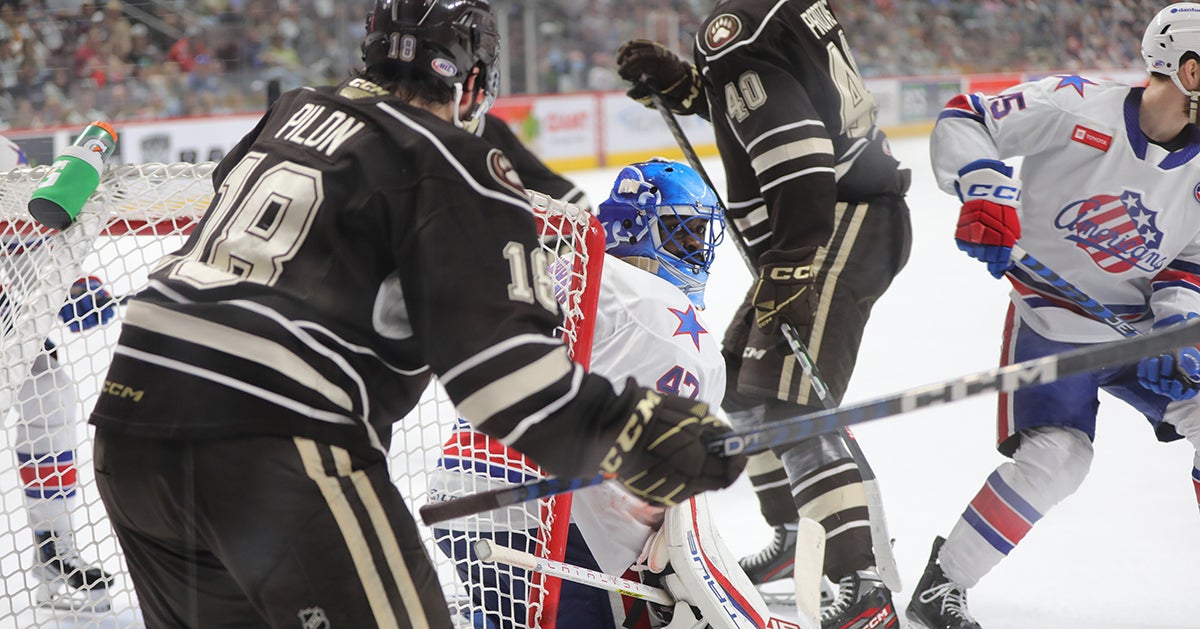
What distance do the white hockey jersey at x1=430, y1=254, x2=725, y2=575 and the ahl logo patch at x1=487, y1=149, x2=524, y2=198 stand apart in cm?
55

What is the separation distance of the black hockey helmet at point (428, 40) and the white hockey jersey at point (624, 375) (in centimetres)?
50

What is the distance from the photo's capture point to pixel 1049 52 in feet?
17.9

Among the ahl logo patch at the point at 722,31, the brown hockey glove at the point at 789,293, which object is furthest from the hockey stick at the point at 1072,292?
the ahl logo patch at the point at 722,31

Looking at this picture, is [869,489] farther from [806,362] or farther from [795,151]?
[795,151]

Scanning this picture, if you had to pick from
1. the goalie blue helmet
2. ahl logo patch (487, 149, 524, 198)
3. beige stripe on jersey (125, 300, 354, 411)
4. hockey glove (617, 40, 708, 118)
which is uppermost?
hockey glove (617, 40, 708, 118)

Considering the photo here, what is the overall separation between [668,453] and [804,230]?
112 cm

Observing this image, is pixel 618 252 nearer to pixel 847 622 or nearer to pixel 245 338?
pixel 847 622

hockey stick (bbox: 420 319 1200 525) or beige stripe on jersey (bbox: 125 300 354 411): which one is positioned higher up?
beige stripe on jersey (bbox: 125 300 354 411)

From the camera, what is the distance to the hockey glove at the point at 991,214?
6.51ft

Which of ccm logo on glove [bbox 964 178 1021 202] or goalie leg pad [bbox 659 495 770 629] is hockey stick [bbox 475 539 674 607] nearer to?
goalie leg pad [bbox 659 495 770 629]

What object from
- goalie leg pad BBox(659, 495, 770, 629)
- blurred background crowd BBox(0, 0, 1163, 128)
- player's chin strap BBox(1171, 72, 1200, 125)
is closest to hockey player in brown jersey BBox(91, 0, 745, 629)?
goalie leg pad BBox(659, 495, 770, 629)

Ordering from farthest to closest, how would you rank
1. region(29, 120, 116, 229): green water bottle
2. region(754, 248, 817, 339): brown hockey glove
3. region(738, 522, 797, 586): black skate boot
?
1. region(738, 522, 797, 586): black skate boot
2. region(754, 248, 817, 339): brown hockey glove
3. region(29, 120, 116, 229): green water bottle

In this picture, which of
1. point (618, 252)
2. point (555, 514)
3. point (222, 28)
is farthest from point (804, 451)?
point (222, 28)

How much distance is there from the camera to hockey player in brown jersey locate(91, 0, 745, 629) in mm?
1034
